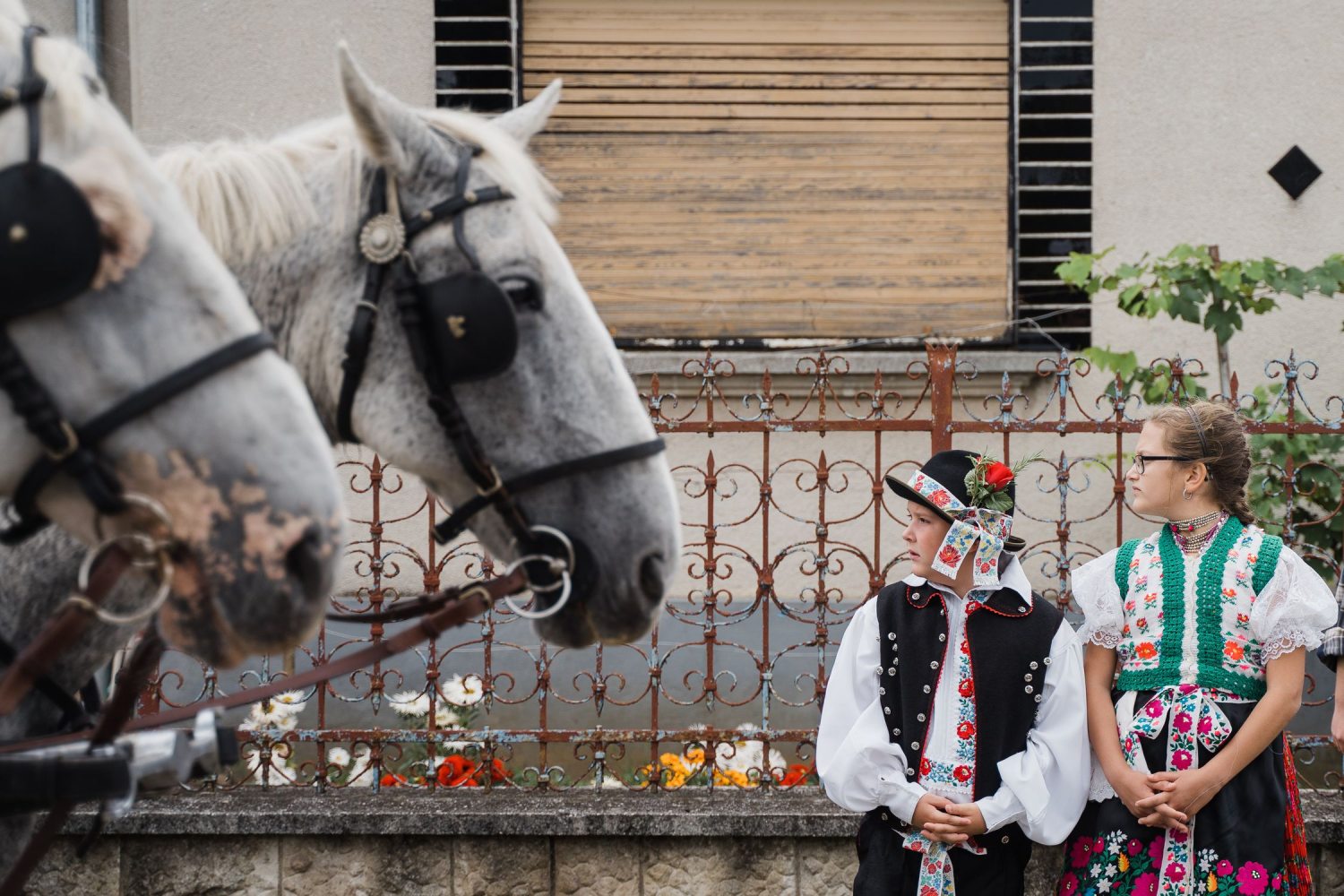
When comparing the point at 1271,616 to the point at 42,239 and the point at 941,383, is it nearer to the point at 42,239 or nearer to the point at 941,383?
the point at 941,383

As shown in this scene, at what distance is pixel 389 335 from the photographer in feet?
6.28

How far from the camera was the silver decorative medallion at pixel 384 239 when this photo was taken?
190 centimetres

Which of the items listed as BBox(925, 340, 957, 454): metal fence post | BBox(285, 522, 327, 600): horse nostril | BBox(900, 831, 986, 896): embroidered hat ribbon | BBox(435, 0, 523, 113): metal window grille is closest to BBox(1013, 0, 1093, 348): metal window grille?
BBox(925, 340, 957, 454): metal fence post

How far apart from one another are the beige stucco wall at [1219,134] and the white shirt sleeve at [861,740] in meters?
3.57

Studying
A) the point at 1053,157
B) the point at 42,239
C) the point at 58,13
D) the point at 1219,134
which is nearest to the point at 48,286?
the point at 42,239

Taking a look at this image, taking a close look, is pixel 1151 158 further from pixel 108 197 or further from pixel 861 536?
pixel 108 197

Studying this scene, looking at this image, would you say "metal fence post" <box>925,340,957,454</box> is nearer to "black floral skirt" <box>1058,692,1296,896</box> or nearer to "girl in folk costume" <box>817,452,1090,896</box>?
"girl in folk costume" <box>817,452,1090,896</box>

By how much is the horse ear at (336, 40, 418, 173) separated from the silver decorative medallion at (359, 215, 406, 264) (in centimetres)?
8

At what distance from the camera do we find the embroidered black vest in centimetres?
293

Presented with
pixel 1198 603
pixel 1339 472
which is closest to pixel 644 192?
pixel 1339 472

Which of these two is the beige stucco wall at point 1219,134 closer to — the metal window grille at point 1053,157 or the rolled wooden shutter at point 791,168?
the metal window grille at point 1053,157

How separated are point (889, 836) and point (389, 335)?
1.81 metres

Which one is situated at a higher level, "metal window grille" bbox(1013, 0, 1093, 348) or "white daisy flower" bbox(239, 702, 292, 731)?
"metal window grille" bbox(1013, 0, 1093, 348)

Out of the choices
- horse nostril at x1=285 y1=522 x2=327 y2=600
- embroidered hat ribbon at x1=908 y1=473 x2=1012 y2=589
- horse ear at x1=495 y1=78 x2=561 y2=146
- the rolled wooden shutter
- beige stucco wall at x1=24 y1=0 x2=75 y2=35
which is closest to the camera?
horse nostril at x1=285 y1=522 x2=327 y2=600
